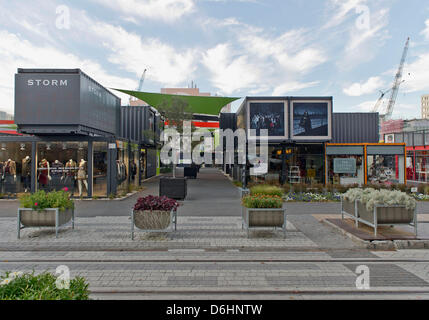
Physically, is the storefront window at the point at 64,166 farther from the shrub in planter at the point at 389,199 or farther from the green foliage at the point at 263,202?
the shrub in planter at the point at 389,199

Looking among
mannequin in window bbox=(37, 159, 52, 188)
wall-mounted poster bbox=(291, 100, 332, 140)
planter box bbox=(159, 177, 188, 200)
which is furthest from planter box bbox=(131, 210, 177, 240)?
wall-mounted poster bbox=(291, 100, 332, 140)

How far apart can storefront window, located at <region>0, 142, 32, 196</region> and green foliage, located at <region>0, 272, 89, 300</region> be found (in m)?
15.8

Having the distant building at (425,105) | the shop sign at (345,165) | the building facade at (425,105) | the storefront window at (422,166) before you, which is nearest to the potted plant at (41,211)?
the shop sign at (345,165)

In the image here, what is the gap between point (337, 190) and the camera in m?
15.9

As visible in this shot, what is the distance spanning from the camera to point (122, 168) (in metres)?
17.5

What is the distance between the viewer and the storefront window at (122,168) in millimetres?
16737

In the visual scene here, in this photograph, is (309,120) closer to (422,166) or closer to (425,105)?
(422,166)

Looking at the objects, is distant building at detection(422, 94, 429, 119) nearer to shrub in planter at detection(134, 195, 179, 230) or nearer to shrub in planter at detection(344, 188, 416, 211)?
shrub in planter at detection(344, 188, 416, 211)

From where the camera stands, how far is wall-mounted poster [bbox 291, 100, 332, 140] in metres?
21.5

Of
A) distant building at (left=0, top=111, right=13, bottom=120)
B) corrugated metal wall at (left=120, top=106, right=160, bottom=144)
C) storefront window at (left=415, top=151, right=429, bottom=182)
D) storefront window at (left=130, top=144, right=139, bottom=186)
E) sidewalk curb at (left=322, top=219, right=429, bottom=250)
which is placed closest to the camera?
sidewalk curb at (left=322, top=219, right=429, bottom=250)

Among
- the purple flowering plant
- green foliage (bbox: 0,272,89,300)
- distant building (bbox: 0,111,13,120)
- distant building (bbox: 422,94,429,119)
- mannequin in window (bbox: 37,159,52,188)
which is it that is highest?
distant building (bbox: 422,94,429,119)

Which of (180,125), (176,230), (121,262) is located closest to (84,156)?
(180,125)
